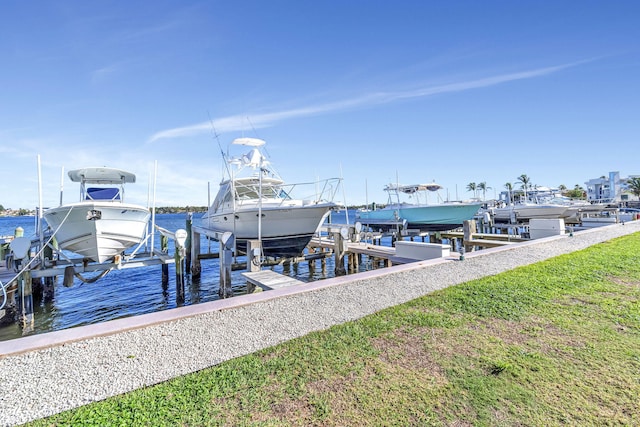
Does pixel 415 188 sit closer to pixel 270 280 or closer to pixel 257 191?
pixel 257 191

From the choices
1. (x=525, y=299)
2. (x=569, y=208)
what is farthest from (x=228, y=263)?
(x=569, y=208)

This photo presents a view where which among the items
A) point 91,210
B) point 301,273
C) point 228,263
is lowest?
point 301,273

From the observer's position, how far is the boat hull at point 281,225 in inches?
440

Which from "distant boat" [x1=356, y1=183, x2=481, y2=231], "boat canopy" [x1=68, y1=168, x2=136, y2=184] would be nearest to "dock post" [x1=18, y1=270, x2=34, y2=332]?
"boat canopy" [x1=68, y1=168, x2=136, y2=184]

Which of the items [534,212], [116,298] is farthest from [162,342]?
[534,212]

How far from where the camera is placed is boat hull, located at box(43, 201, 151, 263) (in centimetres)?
899

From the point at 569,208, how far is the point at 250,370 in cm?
2808

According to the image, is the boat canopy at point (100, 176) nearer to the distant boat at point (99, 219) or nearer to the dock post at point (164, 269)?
the distant boat at point (99, 219)

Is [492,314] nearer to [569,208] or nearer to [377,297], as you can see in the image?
[377,297]

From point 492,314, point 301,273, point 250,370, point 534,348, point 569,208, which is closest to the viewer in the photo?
point 250,370

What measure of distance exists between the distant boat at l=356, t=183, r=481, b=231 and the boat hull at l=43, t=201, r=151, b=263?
47.8 ft

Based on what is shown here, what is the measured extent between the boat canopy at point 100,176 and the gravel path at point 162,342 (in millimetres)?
7402

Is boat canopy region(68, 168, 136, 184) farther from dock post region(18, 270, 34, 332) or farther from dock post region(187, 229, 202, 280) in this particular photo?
dock post region(187, 229, 202, 280)

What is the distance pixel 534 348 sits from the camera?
372 centimetres
